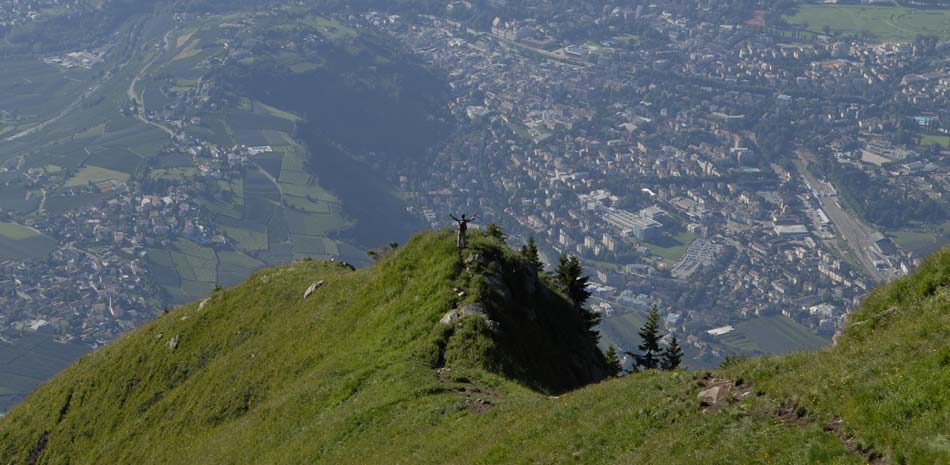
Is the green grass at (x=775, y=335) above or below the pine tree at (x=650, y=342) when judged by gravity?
below

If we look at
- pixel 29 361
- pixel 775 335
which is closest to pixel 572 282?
pixel 775 335

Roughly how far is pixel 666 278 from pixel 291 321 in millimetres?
141360

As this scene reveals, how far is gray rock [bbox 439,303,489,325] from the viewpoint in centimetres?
4238

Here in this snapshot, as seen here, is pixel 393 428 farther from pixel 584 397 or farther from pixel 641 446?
pixel 641 446

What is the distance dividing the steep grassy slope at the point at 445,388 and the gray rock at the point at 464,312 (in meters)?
0.53

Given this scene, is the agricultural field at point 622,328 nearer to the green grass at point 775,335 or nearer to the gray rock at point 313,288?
the green grass at point 775,335

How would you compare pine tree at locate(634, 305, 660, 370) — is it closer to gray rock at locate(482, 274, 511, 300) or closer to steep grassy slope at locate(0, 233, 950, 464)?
steep grassy slope at locate(0, 233, 950, 464)

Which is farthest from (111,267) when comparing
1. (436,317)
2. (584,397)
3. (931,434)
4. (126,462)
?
(931,434)

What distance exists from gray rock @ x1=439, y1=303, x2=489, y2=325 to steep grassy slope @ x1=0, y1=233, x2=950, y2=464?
1.75ft

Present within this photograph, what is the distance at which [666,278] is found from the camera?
608 ft

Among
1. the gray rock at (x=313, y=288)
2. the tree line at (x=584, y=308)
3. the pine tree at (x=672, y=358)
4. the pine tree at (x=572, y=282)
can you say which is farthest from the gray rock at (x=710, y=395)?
the pine tree at (x=672, y=358)

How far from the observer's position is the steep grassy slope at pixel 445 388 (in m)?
20.3

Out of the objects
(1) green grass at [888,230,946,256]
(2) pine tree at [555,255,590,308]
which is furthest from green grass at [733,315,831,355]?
(2) pine tree at [555,255,590,308]

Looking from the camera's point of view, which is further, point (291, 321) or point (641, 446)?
point (291, 321)
